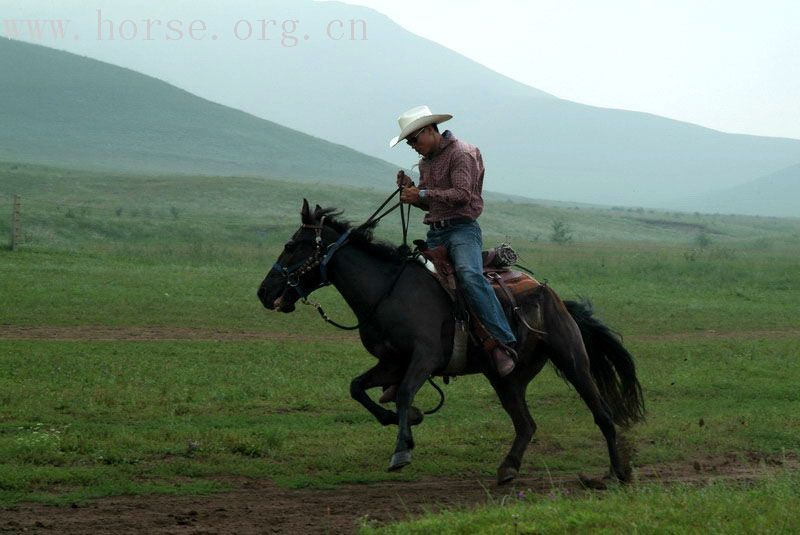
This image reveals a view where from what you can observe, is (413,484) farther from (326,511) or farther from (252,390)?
(252,390)

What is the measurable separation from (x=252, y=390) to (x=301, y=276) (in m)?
4.11

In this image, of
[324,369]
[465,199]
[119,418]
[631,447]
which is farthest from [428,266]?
[324,369]

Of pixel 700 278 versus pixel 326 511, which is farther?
pixel 700 278

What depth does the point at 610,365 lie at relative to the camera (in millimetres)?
10062

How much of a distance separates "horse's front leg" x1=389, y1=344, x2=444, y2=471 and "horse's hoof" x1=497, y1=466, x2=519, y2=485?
0.80 metres

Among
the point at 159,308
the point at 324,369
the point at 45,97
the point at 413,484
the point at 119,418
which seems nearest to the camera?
the point at 413,484

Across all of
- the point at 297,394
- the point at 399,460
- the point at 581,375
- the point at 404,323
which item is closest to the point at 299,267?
the point at 404,323

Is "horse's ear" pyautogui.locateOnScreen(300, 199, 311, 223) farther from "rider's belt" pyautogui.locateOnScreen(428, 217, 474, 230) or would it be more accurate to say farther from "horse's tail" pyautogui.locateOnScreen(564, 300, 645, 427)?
"horse's tail" pyautogui.locateOnScreen(564, 300, 645, 427)

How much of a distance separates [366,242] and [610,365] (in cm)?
255

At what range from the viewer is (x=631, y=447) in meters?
9.50

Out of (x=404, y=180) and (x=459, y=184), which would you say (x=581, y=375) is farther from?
(x=404, y=180)

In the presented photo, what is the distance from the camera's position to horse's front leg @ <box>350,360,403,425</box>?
347 inches

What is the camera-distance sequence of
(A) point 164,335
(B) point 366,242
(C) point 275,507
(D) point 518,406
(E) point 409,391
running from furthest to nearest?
(A) point 164,335 → (D) point 518,406 → (B) point 366,242 → (E) point 409,391 → (C) point 275,507

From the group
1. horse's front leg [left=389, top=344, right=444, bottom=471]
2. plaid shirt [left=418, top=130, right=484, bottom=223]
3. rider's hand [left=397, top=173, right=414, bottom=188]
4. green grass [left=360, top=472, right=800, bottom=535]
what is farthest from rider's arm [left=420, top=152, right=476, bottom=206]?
green grass [left=360, top=472, right=800, bottom=535]
